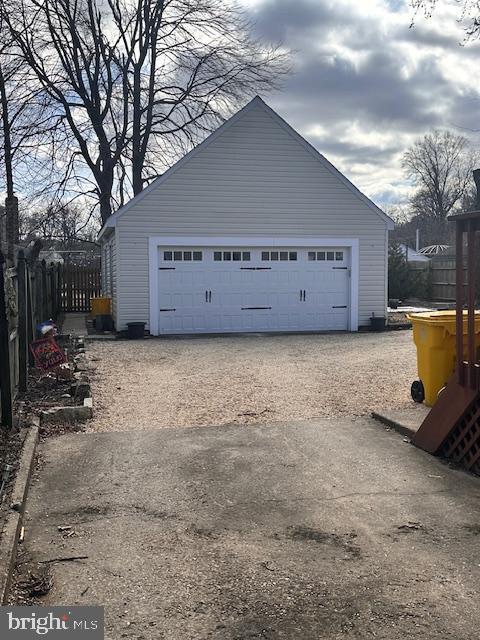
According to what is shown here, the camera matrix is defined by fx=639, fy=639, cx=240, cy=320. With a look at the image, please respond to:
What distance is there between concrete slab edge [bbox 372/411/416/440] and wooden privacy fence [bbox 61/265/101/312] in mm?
19380

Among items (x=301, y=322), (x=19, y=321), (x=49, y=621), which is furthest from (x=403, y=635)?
(x=301, y=322)

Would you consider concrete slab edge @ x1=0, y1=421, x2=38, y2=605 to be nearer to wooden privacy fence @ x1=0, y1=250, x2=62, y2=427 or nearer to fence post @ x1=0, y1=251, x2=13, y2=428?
fence post @ x1=0, y1=251, x2=13, y2=428

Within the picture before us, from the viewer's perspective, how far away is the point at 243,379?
1010 centimetres

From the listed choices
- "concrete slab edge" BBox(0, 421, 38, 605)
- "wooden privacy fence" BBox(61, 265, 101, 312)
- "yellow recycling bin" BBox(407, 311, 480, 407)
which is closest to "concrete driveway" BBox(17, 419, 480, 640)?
"concrete slab edge" BBox(0, 421, 38, 605)

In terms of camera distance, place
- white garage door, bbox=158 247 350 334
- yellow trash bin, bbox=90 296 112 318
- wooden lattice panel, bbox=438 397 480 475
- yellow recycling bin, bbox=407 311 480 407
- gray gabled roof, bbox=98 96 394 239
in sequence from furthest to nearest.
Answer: yellow trash bin, bbox=90 296 112 318
white garage door, bbox=158 247 350 334
gray gabled roof, bbox=98 96 394 239
yellow recycling bin, bbox=407 311 480 407
wooden lattice panel, bbox=438 397 480 475

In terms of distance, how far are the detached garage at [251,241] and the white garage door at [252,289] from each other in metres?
0.03

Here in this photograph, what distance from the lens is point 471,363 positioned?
5.72 m

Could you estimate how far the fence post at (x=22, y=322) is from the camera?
8477 mm

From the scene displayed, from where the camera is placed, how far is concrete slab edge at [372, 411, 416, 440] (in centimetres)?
653

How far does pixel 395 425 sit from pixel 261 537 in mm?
3163

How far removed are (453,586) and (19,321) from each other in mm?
6918

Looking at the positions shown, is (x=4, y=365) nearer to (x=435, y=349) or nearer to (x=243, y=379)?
(x=243, y=379)

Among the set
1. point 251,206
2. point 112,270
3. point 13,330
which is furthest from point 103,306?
point 13,330

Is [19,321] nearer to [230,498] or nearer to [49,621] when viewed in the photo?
[230,498]
